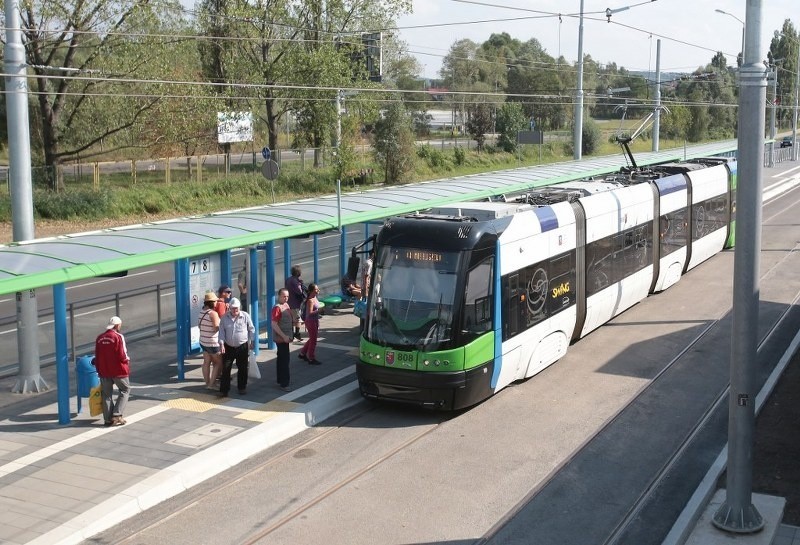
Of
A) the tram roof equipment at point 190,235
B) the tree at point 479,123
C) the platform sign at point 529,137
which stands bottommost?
the tram roof equipment at point 190,235

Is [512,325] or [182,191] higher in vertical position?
[182,191]

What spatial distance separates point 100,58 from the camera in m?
35.8

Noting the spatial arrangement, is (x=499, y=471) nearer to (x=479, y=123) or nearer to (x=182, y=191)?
(x=182, y=191)

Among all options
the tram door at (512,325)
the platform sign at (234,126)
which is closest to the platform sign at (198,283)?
the tram door at (512,325)

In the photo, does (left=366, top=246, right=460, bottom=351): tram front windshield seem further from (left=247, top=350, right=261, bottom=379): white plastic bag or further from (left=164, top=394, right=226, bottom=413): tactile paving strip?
(left=164, top=394, right=226, bottom=413): tactile paving strip

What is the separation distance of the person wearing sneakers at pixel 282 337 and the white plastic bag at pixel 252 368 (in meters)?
0.48

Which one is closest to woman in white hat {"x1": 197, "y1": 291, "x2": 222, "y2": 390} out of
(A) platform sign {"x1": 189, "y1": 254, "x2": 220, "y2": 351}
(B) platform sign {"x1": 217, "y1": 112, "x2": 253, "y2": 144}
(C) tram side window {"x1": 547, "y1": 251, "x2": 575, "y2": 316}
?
(A) platform sign {"x1": 189, "y1": 254, "x2": 220, "y2": 351}

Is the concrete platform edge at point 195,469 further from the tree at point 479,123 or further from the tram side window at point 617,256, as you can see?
the tree at point 479,123

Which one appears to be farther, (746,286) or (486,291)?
(486,291)

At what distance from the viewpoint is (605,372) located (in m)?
16.0

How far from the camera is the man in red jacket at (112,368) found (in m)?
12.3

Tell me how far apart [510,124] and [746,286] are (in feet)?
204

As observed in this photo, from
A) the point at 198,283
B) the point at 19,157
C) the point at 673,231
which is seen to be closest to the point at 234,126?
the point at 673,231

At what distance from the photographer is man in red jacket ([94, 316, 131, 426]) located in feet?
40.4
